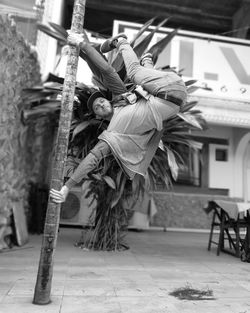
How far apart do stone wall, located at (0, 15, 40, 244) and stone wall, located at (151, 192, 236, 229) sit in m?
3.97

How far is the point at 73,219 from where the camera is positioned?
8133 millimetres

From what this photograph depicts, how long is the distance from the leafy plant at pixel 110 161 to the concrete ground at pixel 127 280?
0.43 metres

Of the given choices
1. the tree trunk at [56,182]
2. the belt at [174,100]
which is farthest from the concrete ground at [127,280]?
the belt at [174,100]

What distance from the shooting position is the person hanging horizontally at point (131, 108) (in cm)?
247

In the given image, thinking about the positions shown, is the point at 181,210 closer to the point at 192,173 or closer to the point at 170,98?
the point at 192,173

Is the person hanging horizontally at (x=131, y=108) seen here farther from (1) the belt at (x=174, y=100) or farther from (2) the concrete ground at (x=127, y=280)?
(2) the concrete ground at (x=127, y=280)

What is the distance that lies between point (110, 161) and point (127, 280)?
1849mm

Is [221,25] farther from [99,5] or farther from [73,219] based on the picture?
[73,219]

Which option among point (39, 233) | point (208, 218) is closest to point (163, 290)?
point (39, 233)

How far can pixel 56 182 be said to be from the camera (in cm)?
279

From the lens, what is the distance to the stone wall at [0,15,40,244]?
500 centimetres

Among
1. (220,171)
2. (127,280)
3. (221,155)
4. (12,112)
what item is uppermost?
(221,155)

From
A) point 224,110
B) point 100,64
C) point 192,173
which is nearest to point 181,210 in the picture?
point 192,173

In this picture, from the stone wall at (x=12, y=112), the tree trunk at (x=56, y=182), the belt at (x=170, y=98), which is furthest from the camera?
the stone wall at (x=12, y=112)
